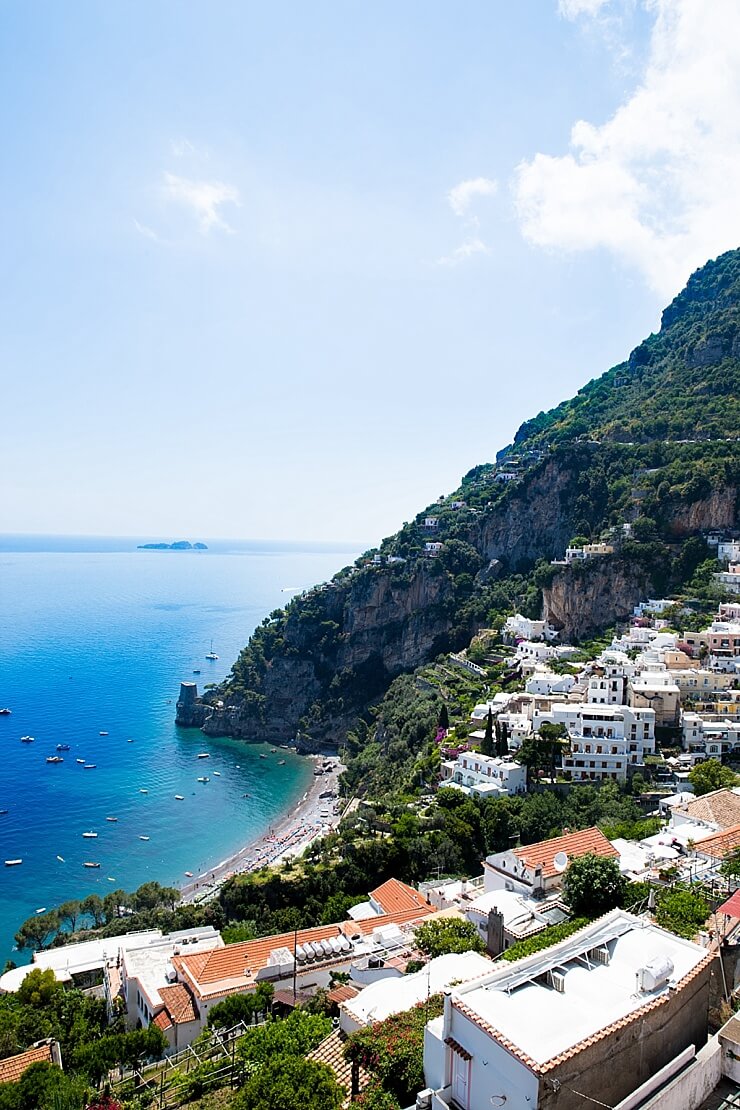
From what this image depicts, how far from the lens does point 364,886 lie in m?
26.0

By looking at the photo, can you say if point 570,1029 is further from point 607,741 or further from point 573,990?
point 607,741

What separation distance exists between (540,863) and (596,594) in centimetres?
3785

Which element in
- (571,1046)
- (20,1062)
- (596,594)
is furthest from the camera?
(596,594)

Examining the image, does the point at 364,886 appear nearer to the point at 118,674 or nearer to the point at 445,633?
the point at 445,633

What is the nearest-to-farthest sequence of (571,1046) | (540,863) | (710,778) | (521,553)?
1. (571,1046)
2. (540,863)
3. (710,778)
4. (521,553)

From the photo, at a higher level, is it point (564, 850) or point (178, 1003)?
point (564, 850)

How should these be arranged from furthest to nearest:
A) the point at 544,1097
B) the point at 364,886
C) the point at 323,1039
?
the point at 364,886 → the point at 323,1039 → the point at 544,1097

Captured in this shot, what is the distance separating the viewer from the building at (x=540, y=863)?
16.4m

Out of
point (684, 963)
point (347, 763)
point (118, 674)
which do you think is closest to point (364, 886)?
point (684, 963)

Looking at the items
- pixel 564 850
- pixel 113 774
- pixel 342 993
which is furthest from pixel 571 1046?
pixel 113 774

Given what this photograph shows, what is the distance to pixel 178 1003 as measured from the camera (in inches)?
625

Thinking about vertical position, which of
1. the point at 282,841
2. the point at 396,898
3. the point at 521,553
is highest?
the point at 521,553

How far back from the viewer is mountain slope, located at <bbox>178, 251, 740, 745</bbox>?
52.7 meters

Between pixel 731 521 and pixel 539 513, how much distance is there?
18.7m
